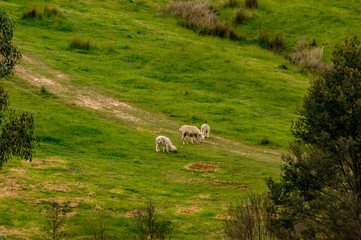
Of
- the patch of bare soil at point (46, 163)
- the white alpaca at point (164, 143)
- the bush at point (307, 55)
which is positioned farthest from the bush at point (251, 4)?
the patch of bare soil at point (46, 163)

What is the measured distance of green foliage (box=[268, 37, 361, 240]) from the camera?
1545 centimetres

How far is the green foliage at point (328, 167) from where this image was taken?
15445 millimetres

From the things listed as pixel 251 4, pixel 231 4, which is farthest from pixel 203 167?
pixel 231 4

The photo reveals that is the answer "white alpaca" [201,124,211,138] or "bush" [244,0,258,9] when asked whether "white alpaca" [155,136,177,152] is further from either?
"bush" [244,0,258,9]

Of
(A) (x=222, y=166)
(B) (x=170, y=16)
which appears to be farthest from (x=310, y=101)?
(B) (x=170, y=16)

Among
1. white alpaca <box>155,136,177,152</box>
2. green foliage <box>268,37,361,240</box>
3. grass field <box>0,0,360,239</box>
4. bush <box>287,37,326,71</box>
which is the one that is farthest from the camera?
bush <box>287,37,326,71</box>

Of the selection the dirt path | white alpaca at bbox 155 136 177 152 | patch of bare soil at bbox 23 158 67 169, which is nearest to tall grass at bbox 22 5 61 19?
the dirt path

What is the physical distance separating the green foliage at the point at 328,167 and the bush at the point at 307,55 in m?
37.2

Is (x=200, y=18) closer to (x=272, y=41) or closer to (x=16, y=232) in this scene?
(x=272, y=41)

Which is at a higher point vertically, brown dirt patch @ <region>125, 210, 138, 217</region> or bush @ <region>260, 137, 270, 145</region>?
brown dirt patch @ <region>125, 210, 138, 217</region>

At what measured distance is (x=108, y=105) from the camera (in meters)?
40.1

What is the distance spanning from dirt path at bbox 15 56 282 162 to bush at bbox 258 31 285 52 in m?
24.8

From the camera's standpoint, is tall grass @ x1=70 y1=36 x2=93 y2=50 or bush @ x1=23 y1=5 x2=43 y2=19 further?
bush @ x1=23 y1=5 x2=43 y2=19

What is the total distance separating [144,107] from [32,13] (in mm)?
21489
